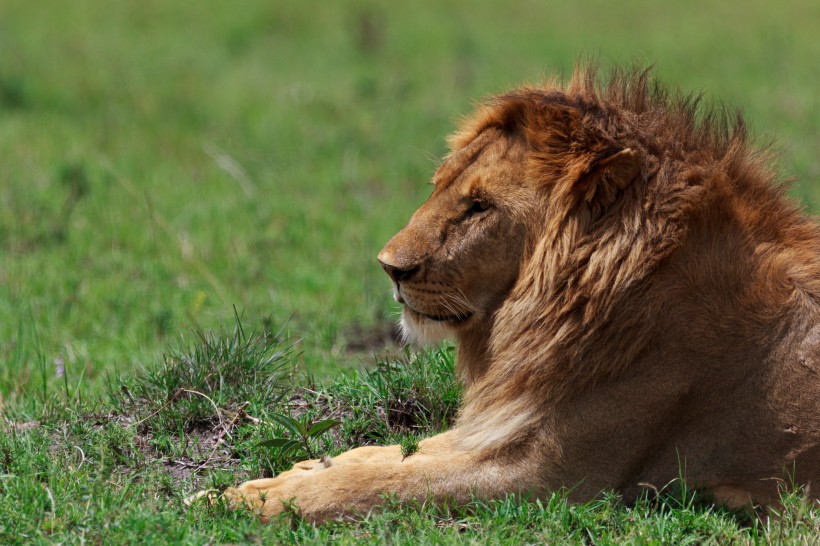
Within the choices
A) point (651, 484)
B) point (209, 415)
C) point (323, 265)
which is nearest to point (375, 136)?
point (323, 265)

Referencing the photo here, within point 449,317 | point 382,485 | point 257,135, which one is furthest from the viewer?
point 257,135

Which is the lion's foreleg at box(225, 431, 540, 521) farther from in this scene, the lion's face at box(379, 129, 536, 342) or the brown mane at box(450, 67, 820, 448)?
the lion's face at box(379, 129, 536, 342)

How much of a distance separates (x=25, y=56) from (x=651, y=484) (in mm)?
9240

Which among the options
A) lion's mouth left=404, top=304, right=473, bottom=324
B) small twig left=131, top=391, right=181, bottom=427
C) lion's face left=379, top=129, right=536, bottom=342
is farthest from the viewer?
small twig left=131, top=391, right=181, bottom=427

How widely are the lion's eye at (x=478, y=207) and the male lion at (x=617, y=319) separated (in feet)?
0.06

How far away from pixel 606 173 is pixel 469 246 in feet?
1.54

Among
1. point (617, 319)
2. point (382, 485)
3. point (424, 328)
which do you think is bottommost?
point (382, 485)

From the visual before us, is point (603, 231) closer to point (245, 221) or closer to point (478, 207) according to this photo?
Answer: point (478, 207)

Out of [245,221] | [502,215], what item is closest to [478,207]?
[502,215]

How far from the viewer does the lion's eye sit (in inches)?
131

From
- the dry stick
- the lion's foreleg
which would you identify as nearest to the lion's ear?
the lion's foreleg

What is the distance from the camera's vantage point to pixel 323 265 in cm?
665

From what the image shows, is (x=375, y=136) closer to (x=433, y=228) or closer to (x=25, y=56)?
(x=25, y=56)

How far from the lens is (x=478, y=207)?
3.34m
